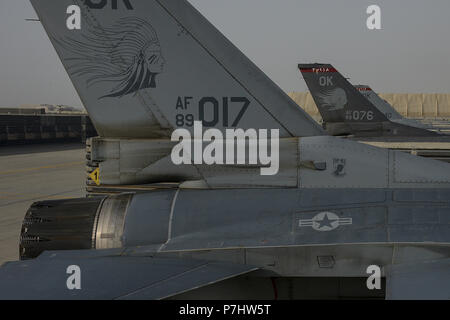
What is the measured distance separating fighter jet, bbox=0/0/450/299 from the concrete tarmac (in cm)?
628

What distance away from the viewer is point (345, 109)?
25.5 metres

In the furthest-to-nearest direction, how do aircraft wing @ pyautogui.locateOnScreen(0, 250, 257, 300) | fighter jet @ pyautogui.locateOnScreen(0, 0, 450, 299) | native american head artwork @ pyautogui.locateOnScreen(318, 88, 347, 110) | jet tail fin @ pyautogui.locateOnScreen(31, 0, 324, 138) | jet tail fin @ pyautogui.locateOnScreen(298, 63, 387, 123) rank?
1. native american head artwork @ pyautogui.locateOnScreen(318, 88, 347, 110)
2. jet tail fin @ pyautogui.locateOnScreen(298, 63, 387, 123)
3. jet tail fin @ pyautogui.locateOnScreen(31, 0, 324, 138)
4. fighter jet @ pyautogui.locateOnScreen(0, 0, 450, 299)
5. aircraft wing @ pyautogui.locateOnScreen(0, 250, 257, 300)

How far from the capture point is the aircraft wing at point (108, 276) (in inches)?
172

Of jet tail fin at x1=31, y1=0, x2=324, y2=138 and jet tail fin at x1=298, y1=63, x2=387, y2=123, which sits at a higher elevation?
jet tail fin at x1=298, y1=63, x2=387, y2=123

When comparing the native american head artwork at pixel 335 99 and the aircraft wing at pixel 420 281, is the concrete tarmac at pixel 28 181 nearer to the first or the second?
the aircraft wing at pixel 420 281

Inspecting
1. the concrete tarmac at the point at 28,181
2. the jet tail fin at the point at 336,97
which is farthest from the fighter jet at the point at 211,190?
the jet tail fin at the point at 336,97

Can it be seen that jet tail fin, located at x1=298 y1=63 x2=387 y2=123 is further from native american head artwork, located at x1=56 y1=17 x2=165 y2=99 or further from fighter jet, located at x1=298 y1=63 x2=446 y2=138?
native american head artwork, located at x1=56 y1=17 x2=165 y2=99

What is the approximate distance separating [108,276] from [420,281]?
306 centimetres

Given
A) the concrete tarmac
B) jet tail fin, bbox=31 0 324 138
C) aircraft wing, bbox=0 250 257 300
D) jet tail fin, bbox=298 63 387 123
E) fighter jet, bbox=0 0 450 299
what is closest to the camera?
aircraft wing, bbox=0 250 257 300

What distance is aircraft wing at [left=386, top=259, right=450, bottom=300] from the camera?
168 inches

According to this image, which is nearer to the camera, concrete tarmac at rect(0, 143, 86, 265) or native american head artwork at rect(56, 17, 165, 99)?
native american head artwork at rect(56, 17, 165, 99)

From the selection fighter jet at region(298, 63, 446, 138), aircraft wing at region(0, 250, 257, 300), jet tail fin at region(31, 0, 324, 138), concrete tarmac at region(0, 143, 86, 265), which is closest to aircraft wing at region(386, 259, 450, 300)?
aircraft wing at region(0, 250, 257, 300)
